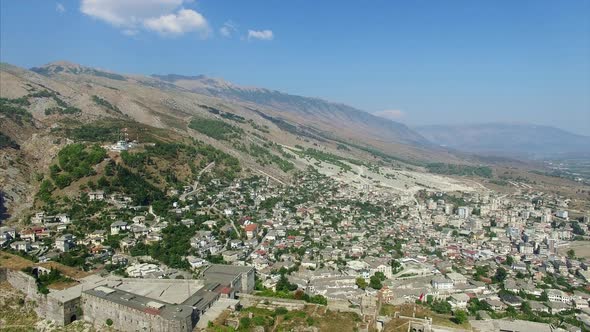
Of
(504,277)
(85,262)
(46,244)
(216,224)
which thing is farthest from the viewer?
(216,224)

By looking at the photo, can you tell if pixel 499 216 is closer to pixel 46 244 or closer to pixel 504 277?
pixel 504 277

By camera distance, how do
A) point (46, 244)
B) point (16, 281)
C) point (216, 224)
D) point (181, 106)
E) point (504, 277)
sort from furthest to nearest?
point (181, 106)
point (216, 224)
point (504, 277)
point (46, 244)
point (16, 281)

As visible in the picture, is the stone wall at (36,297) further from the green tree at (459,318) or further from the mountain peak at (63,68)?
the mountain peak at (63,68)

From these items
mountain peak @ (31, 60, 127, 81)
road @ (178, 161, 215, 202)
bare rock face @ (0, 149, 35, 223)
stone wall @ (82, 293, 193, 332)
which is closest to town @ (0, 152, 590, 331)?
stone wall @ (82, 293, 193, 332)

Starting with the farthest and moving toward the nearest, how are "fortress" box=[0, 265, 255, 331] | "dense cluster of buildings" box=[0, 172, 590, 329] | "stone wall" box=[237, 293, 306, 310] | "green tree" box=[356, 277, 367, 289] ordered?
"green tree" box=[356, 277, 367, 289], "dense cluster of buildings" box=[0, 172, 590, 329], "stone wall" box=[237, 293, 306, 310], "fortress" box=[0, 265, 255, 331]

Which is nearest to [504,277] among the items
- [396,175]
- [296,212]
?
[296,212]

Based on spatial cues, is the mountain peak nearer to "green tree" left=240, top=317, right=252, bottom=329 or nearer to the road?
the road

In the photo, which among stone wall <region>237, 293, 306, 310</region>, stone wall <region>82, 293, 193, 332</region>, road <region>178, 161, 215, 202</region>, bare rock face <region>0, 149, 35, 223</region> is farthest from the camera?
road <region>178, 161, 215, 202</region>

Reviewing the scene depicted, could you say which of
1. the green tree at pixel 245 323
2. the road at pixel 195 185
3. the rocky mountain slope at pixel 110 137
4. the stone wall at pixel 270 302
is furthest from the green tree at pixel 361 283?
the rocky mountain slope at pixel 110 137
